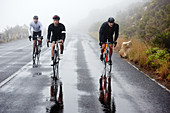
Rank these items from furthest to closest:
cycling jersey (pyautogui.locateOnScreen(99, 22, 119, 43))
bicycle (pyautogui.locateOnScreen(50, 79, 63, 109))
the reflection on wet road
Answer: cycling jersey (pyautogui.locateOnScreen(99, 22, 119, 43)) → bicycle (pyautogui.locateOnScreen(50, 79, 63, 109)) → the reflection on wet road

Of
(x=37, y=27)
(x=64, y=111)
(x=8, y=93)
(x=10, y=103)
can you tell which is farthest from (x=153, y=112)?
(x=37, y=27)

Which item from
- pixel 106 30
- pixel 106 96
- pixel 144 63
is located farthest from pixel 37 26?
pixel 106 96

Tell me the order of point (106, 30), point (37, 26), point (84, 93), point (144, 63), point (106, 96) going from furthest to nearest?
point (37, 26), point (144, 63), point (106, 30), point (84, 93), point (106, 96)

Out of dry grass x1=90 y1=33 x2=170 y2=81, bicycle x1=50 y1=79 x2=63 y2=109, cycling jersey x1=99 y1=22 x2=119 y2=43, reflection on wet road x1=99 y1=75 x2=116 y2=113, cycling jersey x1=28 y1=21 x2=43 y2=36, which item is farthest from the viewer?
cycling jersey x1=28 y1=21 x2=43 y2=36

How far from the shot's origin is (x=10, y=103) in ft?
18.3

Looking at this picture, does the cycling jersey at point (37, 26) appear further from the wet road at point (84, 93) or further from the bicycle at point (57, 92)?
the bicycle at point (57, 92)

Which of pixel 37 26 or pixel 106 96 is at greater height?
pixel 37 26

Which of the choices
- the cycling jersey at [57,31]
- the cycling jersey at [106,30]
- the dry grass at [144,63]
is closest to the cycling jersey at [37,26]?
the cycling jersey at [57,31]

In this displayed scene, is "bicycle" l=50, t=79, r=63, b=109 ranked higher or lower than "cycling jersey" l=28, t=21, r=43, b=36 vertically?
lower

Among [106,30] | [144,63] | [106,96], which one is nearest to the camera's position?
[106,96]

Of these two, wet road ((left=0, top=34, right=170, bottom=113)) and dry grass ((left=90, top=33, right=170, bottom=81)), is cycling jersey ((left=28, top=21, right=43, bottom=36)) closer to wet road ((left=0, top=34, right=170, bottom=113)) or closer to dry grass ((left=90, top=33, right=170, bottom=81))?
A: wet road ((left=0, top=34, right=170, bottom=113))

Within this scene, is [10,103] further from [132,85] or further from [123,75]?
[123,75]

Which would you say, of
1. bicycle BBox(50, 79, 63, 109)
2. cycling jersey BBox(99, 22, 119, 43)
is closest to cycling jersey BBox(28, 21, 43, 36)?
cycling jersey BBox(99, 22, 119, 43)

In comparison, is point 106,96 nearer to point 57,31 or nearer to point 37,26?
point 57,31
